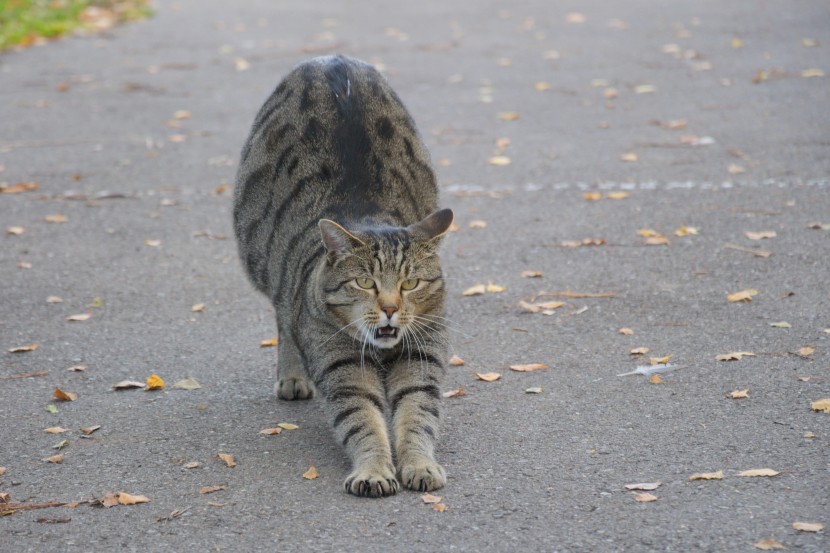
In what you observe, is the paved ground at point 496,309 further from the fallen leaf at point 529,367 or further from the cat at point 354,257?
the cat at point 354,257

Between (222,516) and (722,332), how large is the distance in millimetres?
3092

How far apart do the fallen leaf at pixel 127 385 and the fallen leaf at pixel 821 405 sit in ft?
10.9

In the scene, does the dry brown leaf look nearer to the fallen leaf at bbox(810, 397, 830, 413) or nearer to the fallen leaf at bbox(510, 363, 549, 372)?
the fallen leaf at bbox(510, 363, 549, 372)

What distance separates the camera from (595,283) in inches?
278

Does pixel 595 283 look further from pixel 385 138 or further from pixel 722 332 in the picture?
pixel 385 138

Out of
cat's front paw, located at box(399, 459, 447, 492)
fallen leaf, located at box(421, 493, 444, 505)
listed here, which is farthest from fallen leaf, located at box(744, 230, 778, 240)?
fallen leaf, located at box(421, 493, 444, 505)

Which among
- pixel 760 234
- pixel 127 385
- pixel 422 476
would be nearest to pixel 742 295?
pixel 760 234

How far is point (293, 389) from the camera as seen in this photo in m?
5.69

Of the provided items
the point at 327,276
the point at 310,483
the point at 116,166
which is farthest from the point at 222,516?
the point at 116,166

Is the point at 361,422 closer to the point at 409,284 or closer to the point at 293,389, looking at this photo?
the point at 409,284

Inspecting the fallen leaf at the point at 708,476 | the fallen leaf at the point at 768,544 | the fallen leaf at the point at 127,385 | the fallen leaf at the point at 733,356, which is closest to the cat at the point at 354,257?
the fallen leaf at the point at 127,385

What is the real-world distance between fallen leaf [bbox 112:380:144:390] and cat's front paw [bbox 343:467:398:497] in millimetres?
1765

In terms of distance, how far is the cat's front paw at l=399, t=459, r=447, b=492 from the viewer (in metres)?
4.52

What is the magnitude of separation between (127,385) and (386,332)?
1689mm
